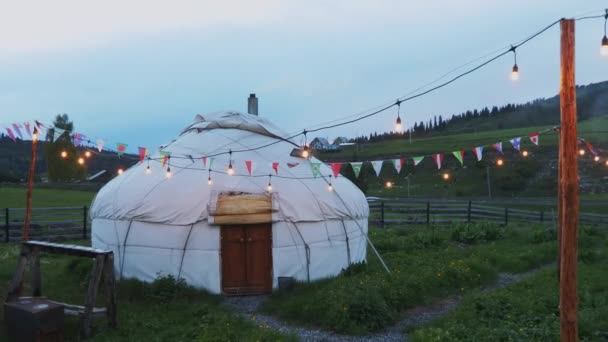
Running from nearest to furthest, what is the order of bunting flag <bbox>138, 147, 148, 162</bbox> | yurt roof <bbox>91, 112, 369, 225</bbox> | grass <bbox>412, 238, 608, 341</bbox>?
grass <bbox>412, 238, 608, 341</bbox>
yurt roof <bbox>91, 112, 369, 225</bbox>
bunting flag <bbox>138, 147, 148, 162</bbox>

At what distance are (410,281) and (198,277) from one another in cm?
390

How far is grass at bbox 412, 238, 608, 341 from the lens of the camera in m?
5.80

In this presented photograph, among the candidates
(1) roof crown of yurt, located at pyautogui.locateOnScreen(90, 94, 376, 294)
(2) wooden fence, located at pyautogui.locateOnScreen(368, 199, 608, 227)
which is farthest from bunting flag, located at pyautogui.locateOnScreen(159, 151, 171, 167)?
(2) wooden fence, located at pyautogui.locateOnScreen(368, 199, 608, 227)

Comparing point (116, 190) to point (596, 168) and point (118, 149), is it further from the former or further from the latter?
point (596, 168)

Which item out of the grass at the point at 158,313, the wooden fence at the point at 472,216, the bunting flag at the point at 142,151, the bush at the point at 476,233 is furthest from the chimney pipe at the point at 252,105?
the wooden fence at the point at 472,216

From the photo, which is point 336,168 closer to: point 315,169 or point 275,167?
point 315,169

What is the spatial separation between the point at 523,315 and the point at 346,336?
8.48ft

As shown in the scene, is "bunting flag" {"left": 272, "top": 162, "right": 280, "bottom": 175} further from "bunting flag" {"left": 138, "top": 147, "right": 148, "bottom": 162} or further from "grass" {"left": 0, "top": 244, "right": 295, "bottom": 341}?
"grass" {"left": 0, "top": 244, "right": 295, "bottom": 341}

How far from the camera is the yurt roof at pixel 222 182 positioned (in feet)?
29.1

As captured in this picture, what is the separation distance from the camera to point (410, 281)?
8.51m

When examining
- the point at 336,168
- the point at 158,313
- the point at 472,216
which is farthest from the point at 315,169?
the point at 472,216

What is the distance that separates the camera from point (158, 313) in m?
7.37

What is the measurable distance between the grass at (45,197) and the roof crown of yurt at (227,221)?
56.7 feet

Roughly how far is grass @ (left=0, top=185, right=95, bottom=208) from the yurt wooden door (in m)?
18.7
